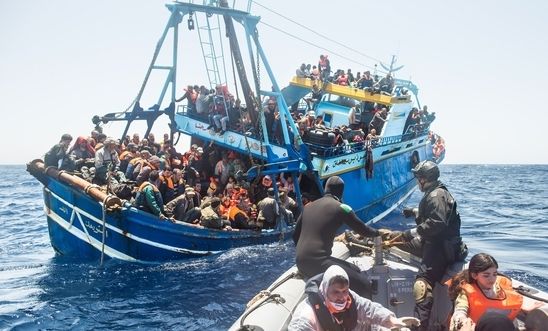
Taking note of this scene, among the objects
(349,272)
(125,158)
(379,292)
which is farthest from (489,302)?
(125,158)

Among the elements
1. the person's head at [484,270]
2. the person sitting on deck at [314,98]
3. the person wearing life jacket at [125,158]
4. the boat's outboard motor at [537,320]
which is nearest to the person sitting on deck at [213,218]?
the person wearing life jacket at [125,158]

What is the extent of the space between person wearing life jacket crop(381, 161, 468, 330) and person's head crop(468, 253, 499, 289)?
732mm

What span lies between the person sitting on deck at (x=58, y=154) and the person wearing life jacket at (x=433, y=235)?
9157 mm

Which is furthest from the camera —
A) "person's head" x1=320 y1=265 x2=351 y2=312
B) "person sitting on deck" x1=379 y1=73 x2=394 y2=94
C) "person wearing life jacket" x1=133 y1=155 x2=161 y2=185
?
"person sitting on deck" x1=379 y1=73 x2=394 y2=94

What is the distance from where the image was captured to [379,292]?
19.3 feet

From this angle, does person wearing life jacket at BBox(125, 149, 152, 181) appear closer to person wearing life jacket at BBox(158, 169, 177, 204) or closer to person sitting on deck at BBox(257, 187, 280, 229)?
person wearing life jacket at BBox(158, 169, 177, 204)

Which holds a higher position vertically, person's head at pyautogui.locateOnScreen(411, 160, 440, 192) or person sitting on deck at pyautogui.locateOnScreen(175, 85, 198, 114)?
person sitting on deck at pyautogui.locateOnScreen(175, 85, 198, 114)

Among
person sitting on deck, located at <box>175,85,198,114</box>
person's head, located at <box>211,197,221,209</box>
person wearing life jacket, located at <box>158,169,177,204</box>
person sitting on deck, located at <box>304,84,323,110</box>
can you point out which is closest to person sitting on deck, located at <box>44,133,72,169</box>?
person wearing life jacket, located at <box>158,169,177,204</box>

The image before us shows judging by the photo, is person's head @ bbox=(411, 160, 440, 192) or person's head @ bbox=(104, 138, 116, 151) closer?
person's head @ bbox=(411, 160, 440, 192)

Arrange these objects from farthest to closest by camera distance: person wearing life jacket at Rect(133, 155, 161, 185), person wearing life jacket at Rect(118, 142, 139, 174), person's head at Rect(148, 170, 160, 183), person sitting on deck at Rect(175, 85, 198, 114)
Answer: person sitting on deck at Rect(175, 85, 198, 114)
person wearing life jacket at Rect(118, 142, 139, 174)
person wearing life jacket at Rect(133, 155, 161, 185)
person's head at Rect(148, 170, 160, 183)

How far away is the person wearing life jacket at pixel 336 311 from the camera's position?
382 cm

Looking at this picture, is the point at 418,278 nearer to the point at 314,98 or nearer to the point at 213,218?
the point at 213,218

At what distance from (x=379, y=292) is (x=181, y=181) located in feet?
24.4

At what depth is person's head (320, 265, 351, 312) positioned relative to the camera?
3793 mm
